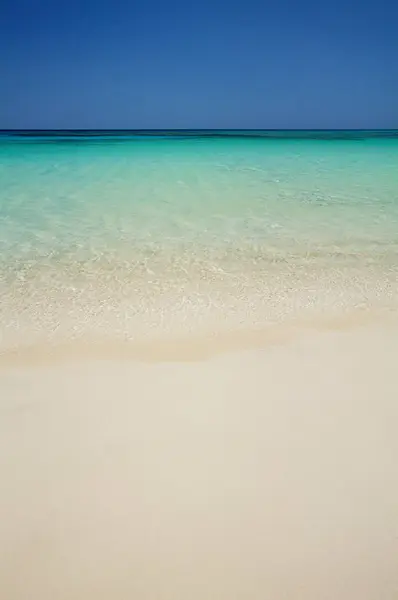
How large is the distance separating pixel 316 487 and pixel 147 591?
513 millimetres

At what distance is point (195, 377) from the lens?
1711 mm

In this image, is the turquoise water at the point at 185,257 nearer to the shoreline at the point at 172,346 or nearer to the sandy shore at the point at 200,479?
the shoreline at the point at 172,346

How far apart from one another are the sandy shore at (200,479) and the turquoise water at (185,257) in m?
0.47

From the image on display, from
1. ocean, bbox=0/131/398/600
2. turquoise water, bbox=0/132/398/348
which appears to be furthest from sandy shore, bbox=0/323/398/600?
turquoise water, bbox=0/132/398/348

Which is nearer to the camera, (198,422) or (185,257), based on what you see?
(198,422)

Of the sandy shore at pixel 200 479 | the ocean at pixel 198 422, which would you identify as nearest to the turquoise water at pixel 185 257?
the ocean at pixel 198 422

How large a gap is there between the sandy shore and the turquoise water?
1.53 feet

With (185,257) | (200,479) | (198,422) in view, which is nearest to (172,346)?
(198,422)

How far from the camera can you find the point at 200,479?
122 cm

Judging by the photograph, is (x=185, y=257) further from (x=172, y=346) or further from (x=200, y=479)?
(x=200, y=479)

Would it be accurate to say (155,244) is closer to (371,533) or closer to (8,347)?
(8,347)

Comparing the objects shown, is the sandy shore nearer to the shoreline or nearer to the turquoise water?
the shoreline

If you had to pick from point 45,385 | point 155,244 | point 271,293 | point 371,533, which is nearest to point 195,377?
point 45,385

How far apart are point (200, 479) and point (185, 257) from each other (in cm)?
215
